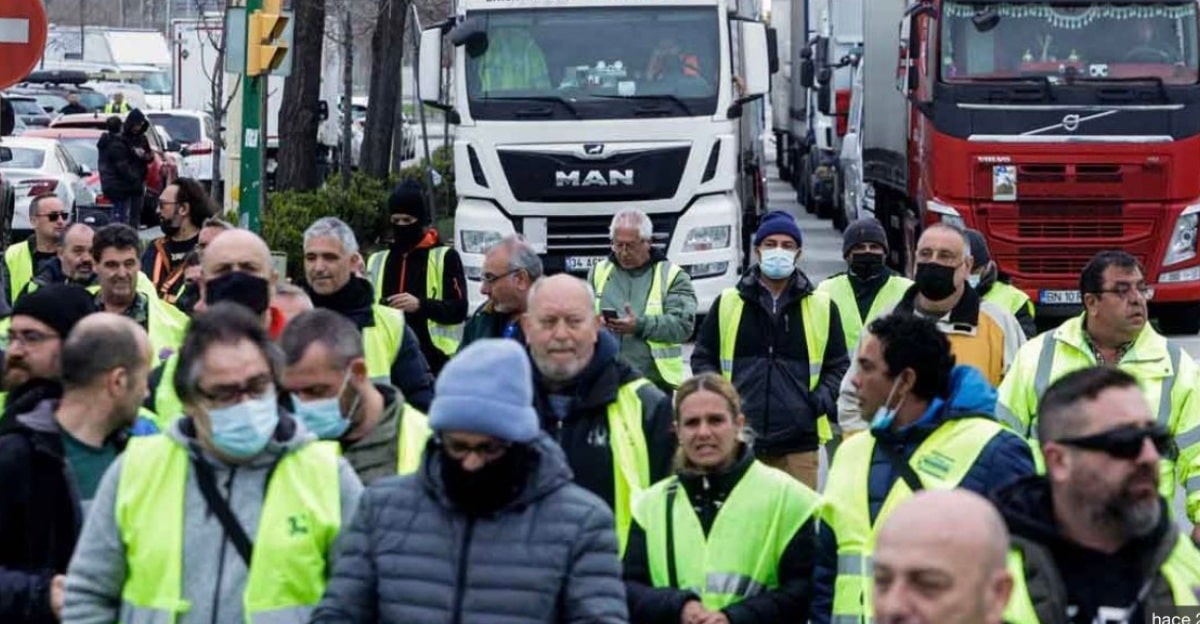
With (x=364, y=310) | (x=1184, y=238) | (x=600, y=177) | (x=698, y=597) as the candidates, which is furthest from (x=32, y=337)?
(x=1184, y=238)

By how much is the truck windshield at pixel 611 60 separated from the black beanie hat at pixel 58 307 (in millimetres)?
13164

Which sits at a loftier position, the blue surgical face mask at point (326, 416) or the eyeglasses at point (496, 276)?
the eyeglasses at point (496, 276)

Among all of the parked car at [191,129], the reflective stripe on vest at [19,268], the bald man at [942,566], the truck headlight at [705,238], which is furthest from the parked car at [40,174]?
the bald man at [942,566]

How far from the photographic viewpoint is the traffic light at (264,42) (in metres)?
17.2

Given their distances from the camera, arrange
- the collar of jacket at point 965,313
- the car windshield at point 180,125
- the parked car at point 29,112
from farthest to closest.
Answer: the parked car at point 29,112 → the car windshield at point 180,125 → the collar of jacket at point 965,313

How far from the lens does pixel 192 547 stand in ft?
18.6

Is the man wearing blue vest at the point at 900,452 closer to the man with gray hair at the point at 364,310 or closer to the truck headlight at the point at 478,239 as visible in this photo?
the man with gray hair at the point at 364,310

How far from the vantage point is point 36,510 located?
240 inches

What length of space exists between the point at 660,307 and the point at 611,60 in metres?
8.82

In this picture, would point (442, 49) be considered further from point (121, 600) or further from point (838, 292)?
point (121, 600)

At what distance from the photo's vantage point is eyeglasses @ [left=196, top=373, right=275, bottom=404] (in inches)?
225

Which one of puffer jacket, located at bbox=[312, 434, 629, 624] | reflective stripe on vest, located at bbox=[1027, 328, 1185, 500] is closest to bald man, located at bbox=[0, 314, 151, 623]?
puffer jacket, located at bbox=[312, 434, 629, 624]

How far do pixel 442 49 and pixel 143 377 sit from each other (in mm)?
14300

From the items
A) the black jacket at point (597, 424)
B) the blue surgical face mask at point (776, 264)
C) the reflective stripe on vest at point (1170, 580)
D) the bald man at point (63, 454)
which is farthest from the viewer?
the blue surgical face mask at point (776, 264)
